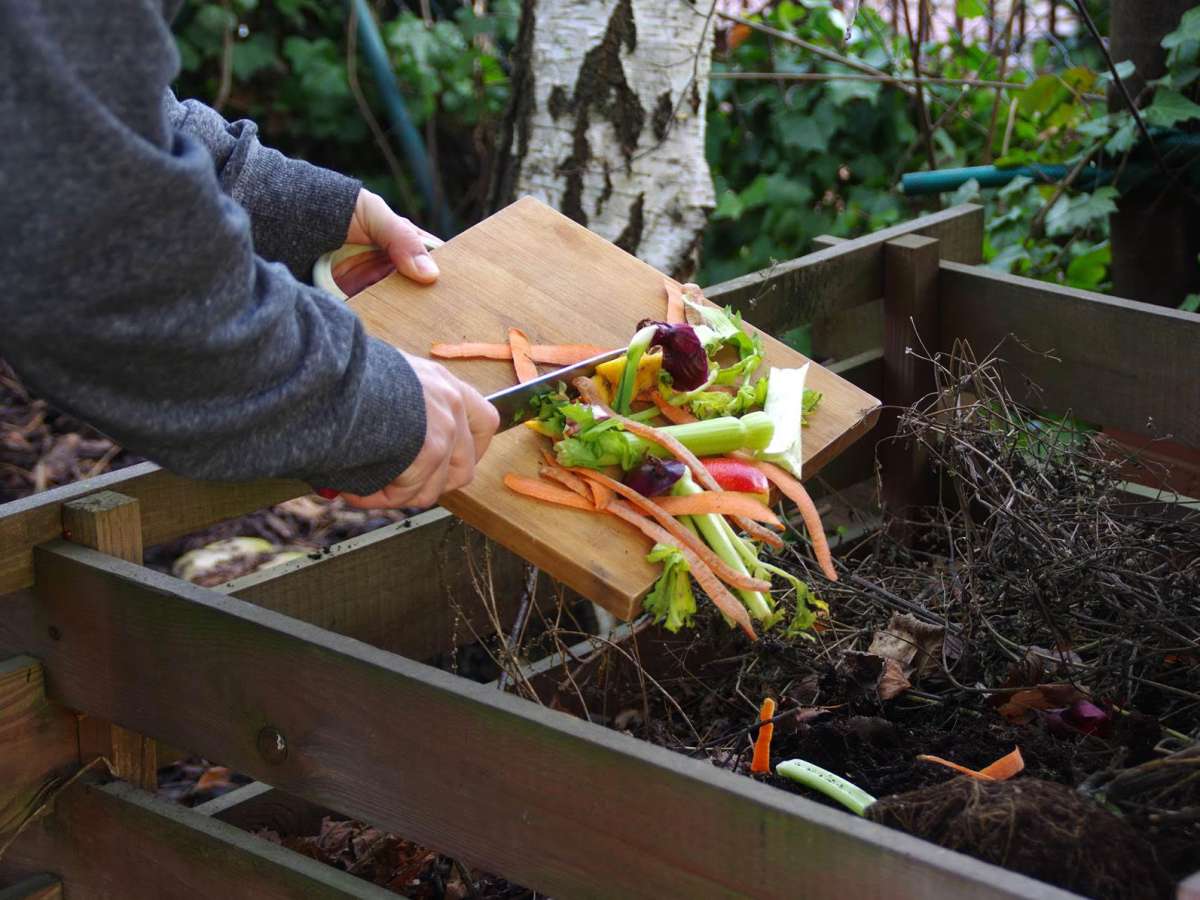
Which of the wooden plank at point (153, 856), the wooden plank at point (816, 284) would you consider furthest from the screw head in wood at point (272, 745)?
the wooden plank at point (816, 284)

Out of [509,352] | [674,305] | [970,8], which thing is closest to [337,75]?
[970,8]

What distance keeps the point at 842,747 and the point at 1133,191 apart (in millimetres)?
2175

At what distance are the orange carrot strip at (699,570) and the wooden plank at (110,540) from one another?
2.35 ft

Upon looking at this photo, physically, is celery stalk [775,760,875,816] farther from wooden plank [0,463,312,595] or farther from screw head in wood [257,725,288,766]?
wooden plank [0,463,312,595]

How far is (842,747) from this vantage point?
226 cm

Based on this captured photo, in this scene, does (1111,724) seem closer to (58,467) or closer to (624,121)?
(624,121)

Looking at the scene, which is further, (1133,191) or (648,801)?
(1133,191)

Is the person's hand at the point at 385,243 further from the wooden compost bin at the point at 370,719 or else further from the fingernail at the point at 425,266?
the wooden compost bin at the point at 370,719

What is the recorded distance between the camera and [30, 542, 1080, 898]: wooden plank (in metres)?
1.46

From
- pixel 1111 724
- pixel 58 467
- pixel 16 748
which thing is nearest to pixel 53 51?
pixel 16 748

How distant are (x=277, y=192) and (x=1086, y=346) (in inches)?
65.8

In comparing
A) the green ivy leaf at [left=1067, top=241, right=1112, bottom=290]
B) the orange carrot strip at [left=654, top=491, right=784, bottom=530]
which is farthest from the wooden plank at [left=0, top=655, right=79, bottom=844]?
the green ivy leaf at [left=1067, top=241, right=1112, bottom=290]

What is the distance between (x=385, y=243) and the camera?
253 cm

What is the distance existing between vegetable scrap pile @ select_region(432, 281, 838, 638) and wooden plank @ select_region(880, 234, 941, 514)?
0.79 metres
